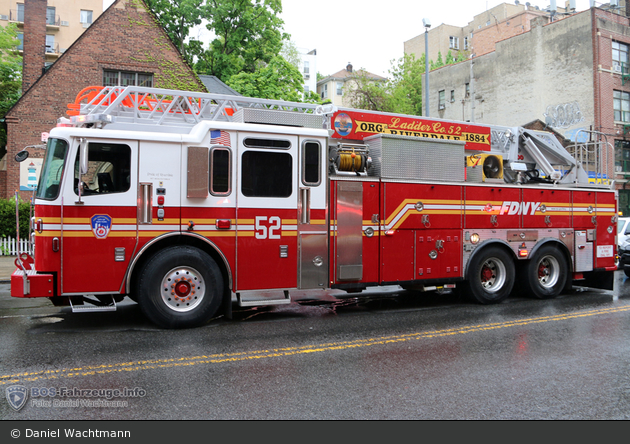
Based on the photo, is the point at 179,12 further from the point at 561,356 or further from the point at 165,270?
the point at 561,356

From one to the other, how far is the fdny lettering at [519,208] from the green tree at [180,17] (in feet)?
85.0

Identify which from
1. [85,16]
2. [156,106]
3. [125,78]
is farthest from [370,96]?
[156,106]

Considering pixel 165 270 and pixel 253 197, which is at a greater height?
pixel 253 197

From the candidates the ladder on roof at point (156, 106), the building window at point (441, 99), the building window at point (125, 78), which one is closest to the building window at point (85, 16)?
the building window at point (441, 99)

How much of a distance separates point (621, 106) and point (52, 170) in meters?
34.8

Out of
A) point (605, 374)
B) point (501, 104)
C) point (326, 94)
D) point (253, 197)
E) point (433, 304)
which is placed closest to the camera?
point (605, 374)

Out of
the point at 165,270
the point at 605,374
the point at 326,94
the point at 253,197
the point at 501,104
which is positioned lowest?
the point at 605,374

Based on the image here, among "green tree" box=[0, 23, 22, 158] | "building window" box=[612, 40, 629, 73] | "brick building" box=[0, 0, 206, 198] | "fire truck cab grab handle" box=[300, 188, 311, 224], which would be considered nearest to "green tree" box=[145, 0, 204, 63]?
"green tree" box=[0, 23, 22, 158]

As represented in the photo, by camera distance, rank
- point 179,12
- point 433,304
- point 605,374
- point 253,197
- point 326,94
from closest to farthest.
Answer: point 605,374 < point 253,197 < point 433,304 < point 179,12 < point 326,94

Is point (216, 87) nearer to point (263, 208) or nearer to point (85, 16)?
point (263, 208)

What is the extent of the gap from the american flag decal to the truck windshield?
6.50 ft

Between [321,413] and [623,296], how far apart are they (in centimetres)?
943

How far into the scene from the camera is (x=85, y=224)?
707 cm
